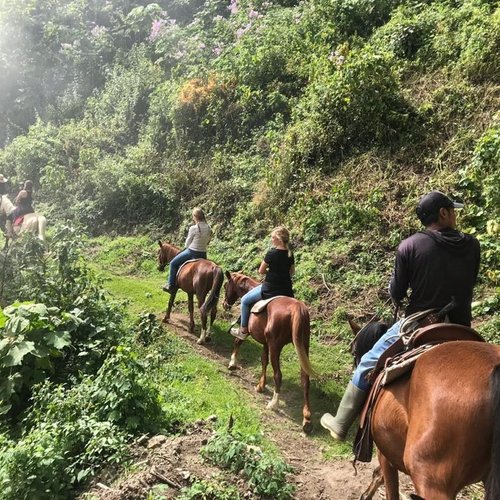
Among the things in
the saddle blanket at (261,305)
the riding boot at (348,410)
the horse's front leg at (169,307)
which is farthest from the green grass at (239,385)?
the riding boot at (348,410)

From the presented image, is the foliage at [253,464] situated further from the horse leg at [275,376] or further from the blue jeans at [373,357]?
the horse leg at [275,376]

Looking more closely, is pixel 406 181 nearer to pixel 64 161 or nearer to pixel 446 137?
pixel 446 137

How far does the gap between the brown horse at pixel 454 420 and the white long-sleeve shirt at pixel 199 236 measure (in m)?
7.33

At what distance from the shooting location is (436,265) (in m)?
4.07

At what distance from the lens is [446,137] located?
1129cm

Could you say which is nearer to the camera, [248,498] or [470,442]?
[470,442]

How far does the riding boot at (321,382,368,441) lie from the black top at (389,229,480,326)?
938 mm

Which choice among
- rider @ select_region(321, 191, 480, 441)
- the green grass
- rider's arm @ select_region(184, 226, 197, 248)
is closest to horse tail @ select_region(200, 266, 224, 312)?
the green grass

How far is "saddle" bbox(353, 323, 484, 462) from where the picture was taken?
3.83m

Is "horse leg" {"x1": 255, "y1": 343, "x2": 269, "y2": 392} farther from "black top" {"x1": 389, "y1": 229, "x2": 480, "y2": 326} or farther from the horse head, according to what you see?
"black top" {"x1": 389, "y1": 229, "x2": 480, "y2": 326}

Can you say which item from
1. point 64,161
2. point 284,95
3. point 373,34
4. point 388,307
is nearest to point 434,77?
point 373,34

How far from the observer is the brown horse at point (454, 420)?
9.99 feet

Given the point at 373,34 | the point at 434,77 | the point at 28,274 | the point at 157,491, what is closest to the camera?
the point at 157,491

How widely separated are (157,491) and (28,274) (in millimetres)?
4886
